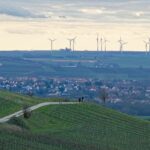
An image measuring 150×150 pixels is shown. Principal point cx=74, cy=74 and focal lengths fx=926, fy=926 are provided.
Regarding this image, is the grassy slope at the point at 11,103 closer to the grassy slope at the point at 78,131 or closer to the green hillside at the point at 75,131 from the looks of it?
the grassy slope at the point at 78,131

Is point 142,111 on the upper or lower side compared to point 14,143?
lower

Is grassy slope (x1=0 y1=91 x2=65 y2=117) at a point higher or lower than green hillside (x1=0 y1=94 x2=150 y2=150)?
higher

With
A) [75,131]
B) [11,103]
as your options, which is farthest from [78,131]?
[11,103]

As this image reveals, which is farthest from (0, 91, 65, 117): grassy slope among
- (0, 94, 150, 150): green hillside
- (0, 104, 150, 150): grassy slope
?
(0, 94, 150, 150): green hillside

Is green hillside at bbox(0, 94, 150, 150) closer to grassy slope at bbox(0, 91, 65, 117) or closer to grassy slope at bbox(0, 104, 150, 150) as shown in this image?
grassy slope at bbox(0, 104, 150, 150)

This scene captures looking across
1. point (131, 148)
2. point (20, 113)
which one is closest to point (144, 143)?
point (131, 148)

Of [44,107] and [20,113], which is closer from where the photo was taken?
[20,113]

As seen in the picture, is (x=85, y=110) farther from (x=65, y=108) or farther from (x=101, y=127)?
(x=101, y=127)

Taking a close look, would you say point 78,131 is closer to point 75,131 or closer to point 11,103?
point 75,131

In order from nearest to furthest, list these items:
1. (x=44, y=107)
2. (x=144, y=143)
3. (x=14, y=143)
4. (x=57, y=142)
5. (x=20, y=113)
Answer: (x=14, y=143), (x=57, y=142), (x=144, y=143), (x=20, y=113), (x=44, y=107)
